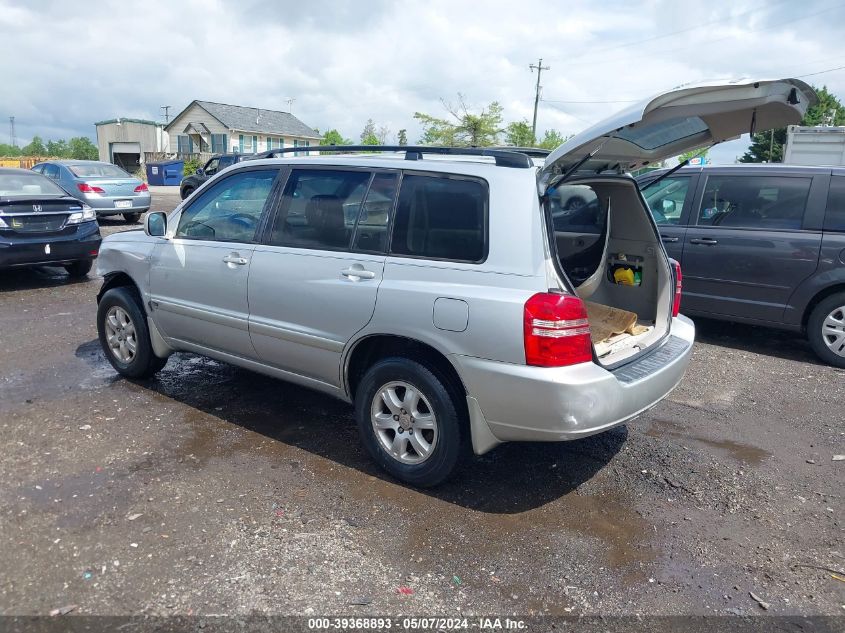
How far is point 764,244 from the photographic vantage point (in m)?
6.34

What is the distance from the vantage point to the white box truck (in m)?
14.8

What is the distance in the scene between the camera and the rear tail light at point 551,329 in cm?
305

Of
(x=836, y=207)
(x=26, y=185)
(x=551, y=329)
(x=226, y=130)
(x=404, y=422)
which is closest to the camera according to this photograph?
(x=551, y=329)

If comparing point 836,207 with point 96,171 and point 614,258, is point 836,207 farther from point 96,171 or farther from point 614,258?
point 96,171

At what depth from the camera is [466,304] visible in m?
3.22

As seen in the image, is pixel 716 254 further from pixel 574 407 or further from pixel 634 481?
pixel 574 407

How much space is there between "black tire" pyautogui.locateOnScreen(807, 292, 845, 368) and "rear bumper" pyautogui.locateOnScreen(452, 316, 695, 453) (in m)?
3.72

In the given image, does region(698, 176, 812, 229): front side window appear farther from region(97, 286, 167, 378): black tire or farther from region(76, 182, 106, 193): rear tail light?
region(76, 182, 106, 193): rear tail light

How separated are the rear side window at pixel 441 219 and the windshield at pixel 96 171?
46.5ft

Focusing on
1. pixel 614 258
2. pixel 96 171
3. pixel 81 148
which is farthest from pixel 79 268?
pixel 81 148

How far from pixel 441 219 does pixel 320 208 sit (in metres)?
0.90

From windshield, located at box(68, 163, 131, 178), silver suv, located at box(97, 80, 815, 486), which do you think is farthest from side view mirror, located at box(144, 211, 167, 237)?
windshield, located at box(68, 163, 131, 178)

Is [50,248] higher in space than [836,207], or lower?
lower

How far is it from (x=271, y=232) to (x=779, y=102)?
116 inches
